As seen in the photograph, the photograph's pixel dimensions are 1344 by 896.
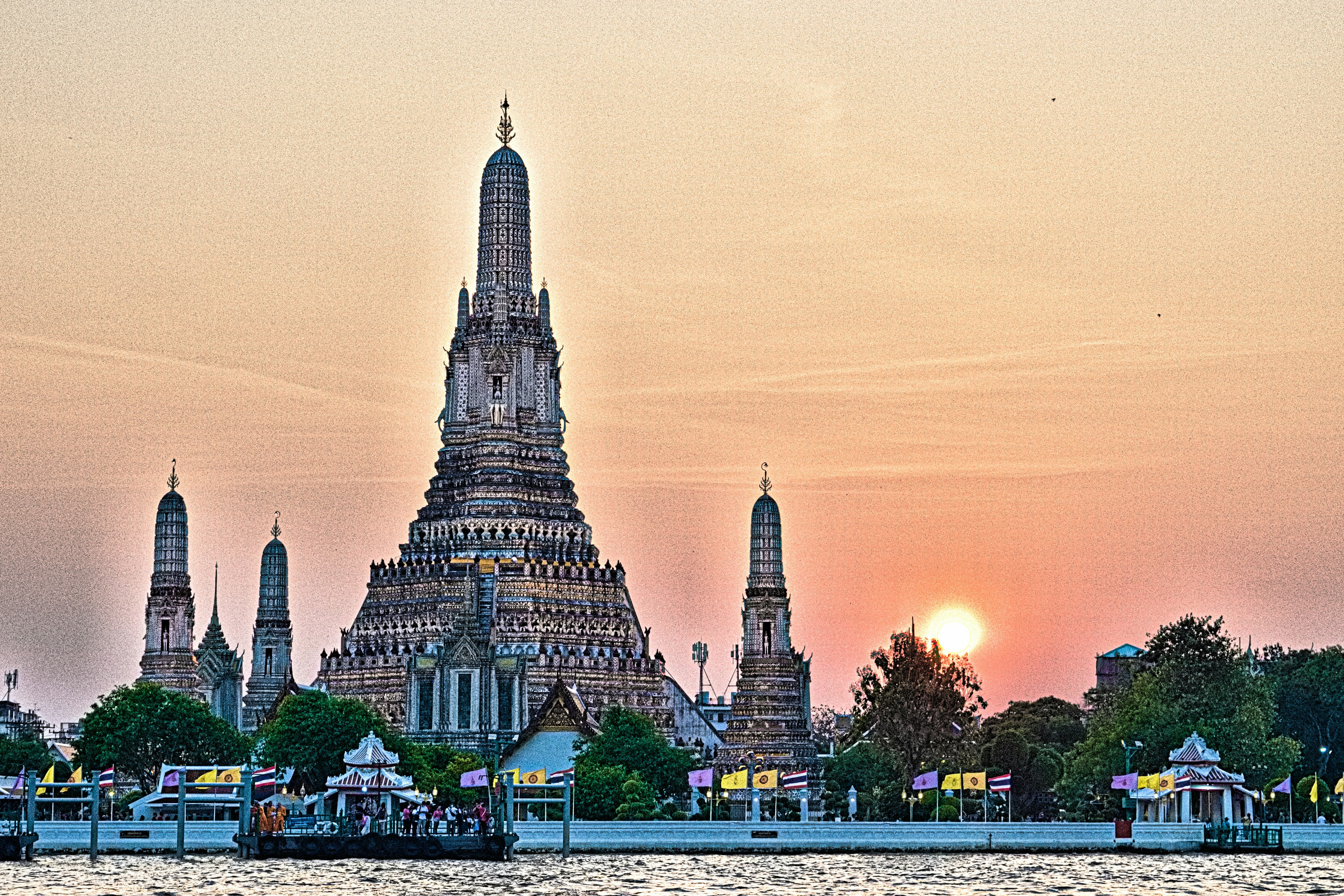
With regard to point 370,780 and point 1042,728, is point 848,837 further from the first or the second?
point 1042,728

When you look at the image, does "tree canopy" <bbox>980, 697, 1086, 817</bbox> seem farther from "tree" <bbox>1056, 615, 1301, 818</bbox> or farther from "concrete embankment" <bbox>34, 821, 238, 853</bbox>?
"concrete embankment" <bbox>34, 821, 238, 853</bbox>

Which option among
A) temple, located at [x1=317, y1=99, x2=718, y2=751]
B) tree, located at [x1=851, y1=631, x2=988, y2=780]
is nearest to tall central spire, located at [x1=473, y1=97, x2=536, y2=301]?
temple, located at [x1=317, y1=99, x2=718, y2=751]

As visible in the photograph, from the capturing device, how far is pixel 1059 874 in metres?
97.6

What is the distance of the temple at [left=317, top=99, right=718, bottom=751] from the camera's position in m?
166

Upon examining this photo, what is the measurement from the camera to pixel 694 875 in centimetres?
9681

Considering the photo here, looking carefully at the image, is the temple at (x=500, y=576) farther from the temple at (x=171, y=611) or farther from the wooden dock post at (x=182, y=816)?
the wooden dock post at (x=182, y=816)

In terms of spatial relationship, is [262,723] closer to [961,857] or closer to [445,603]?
[445,603]

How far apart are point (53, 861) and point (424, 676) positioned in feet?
208

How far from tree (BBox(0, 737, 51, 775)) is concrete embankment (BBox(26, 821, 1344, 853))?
138 ft

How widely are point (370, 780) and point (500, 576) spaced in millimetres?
58363

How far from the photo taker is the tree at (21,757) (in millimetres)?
156500

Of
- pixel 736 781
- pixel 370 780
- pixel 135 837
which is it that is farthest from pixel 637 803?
pixel 135 837

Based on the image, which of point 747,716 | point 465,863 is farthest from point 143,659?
point 465,863

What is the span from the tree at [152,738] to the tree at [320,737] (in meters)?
1.94
